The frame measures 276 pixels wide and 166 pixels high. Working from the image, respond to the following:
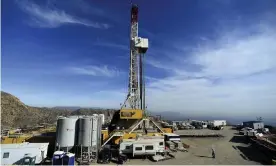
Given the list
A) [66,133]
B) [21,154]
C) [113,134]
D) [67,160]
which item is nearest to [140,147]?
[113,134]

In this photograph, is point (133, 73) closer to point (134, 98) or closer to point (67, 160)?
point (134, 98)

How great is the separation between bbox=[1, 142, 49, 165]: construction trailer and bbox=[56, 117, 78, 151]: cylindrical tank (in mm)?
2421

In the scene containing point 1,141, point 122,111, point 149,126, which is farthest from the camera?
point 149,126

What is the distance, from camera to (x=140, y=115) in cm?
2986

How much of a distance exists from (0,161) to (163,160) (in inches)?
598

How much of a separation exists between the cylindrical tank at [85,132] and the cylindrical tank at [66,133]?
0.83 meters

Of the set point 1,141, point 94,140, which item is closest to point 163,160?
point 94,140

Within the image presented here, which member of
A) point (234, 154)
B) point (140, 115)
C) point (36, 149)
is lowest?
point (234, 154)

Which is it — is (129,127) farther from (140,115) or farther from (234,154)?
(234,154)

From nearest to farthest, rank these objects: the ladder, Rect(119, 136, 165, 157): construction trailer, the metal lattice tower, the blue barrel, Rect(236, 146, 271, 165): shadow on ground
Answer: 1. the blue barrel
2. Rect(236, 146, 271, 165): shadow on ground
3. Rect(119, 136, 165, 157): construction trailer
4. the ladder
5. the metal lattice tower

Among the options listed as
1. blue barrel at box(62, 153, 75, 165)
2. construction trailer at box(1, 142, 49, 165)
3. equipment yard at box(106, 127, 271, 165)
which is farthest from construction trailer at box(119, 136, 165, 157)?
construction trailer at box(1, 142, 49, 165)

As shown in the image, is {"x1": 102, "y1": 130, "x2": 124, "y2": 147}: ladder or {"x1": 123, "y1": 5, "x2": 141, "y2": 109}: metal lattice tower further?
{"x1": 123, "y1": 5, "x2": 141, "y2": 109}: metal lattice tower

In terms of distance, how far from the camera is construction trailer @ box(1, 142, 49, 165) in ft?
63.2

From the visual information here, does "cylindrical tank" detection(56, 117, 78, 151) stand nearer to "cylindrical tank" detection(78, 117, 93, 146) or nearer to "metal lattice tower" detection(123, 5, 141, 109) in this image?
"cylindrical tank" detection(78, 117, 93, 146)
